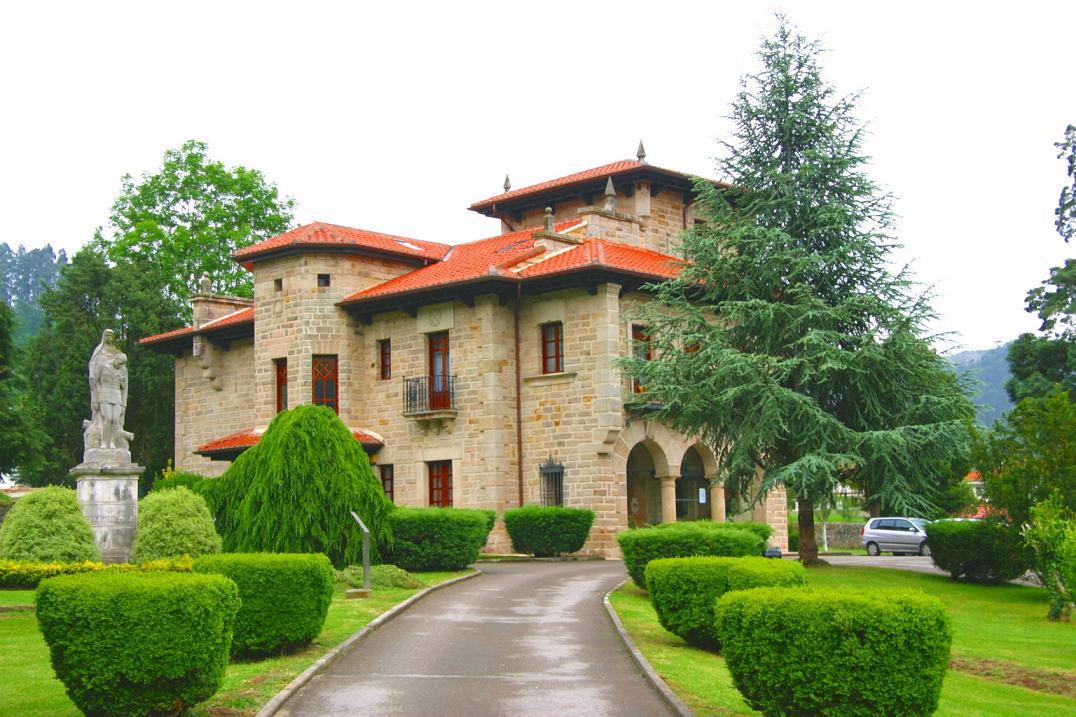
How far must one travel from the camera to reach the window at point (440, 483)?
32031mm

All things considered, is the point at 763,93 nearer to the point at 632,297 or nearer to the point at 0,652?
the point at 632,297

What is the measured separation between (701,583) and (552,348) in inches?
679

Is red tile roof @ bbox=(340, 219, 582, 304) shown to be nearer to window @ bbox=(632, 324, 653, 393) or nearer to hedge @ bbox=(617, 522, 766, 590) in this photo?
window @ bbox=(632, 324, 653, 393)

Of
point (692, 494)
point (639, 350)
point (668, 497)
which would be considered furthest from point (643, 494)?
point (639, 350)

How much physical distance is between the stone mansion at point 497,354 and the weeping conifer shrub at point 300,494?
31.4 feet

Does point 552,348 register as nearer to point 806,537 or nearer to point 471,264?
point 471,264

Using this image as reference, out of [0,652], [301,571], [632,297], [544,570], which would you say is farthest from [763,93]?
[0,652]

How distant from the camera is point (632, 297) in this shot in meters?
31.0

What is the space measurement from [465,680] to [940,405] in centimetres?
1602

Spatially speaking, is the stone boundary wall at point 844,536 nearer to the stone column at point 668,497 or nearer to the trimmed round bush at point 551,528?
the stone column at point 668,497

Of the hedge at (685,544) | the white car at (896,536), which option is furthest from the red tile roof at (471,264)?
the white car at (896,536)

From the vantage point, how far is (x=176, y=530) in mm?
20031

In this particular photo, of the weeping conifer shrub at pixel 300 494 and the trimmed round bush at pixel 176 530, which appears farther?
the trimmed round bush at pixel 176 530

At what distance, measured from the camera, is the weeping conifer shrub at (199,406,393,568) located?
1953 centimetres
